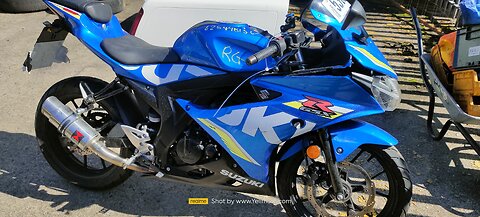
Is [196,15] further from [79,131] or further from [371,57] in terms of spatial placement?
[371,57]

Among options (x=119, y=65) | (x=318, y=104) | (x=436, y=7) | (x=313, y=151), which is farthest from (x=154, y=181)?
(x=436, y=7)

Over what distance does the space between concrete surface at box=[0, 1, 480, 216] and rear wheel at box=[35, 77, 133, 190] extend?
12 cm

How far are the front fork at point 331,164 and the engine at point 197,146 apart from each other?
0.62 metres

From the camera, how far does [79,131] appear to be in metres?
2.73

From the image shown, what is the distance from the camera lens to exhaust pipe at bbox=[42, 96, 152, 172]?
273cm

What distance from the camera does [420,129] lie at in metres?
3.97

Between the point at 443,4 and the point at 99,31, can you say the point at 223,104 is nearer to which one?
the point at 99,31

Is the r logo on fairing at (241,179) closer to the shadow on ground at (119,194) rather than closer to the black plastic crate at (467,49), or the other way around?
the shadow on ground at (119,194)

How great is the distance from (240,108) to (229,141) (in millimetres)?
236

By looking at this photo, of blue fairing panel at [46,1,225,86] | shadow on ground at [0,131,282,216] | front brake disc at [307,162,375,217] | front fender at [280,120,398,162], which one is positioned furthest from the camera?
shadow on ground at [0,131,282,216]

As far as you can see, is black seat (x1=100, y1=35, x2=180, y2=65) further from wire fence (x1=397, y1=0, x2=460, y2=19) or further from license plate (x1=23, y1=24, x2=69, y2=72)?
wire fence (x1=397, y1=0, x2=460, y2=19)

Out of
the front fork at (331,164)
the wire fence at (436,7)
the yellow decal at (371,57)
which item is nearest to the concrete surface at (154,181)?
the front fork at (331,164)

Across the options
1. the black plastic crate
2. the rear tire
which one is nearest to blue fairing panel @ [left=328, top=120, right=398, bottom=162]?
the black plastic crate

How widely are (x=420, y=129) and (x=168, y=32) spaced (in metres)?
2.54
